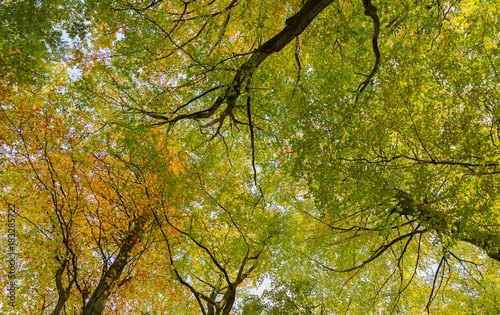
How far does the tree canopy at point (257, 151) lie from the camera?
5.14m

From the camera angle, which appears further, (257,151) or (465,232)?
(257,151)

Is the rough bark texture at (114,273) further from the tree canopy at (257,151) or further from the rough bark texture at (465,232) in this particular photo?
the rough bark texture at (465,232)

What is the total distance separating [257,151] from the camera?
993 centimetres

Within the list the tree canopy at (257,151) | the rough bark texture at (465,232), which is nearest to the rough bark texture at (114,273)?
the tree canopy at (257,151)

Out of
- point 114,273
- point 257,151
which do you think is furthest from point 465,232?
point 114,273

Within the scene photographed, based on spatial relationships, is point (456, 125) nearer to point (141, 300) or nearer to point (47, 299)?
point (141, 300)

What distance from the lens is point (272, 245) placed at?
941 cm

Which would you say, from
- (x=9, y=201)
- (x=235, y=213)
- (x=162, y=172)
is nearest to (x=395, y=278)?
(x=235, y=213)

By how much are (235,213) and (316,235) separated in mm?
3306

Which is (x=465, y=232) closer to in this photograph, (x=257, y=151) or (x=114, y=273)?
(x=257, y=151)

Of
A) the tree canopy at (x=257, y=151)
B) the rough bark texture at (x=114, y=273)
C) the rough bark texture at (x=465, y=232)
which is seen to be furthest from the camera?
the rough bark texture at (x=114, y=273)

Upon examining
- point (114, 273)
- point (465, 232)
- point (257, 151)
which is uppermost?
point (257, 151)

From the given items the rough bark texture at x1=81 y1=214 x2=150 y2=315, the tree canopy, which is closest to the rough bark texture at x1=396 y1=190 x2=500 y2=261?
the tree canopy

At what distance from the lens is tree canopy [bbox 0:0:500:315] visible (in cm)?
514
